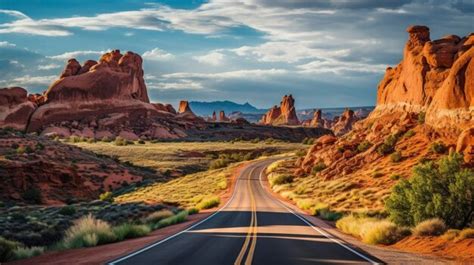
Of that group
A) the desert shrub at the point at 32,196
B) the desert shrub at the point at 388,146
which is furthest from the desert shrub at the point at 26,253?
the desert shrub at the point at 388,146

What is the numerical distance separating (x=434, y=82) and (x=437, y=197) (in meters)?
36.5

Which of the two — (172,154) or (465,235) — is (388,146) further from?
(172,154)

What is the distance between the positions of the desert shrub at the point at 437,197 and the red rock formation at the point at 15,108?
371 ft

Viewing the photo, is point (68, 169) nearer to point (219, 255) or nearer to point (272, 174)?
point (272, 174)

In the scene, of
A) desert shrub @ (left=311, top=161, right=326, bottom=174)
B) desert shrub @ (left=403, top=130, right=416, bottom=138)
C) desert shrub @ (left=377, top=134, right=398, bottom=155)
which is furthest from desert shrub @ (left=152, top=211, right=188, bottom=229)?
desert shrub @ (left=311, top=161, right=326, bottom=174)

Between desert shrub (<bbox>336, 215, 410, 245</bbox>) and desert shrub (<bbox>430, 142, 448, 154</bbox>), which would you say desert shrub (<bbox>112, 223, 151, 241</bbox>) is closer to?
desert shrub (<bbox>336, 215, 410, 245</bbox>)

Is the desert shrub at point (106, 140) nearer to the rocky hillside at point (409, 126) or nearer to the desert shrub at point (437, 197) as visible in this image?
the rocky hillside at point (409, 126)

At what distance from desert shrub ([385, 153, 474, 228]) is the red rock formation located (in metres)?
113

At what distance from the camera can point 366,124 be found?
7038cm

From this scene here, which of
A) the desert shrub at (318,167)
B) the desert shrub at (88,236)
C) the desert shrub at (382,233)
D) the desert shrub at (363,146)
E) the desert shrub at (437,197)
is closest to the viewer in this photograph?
the desert shrub at (382,233)

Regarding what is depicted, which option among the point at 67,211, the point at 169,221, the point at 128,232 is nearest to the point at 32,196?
the point at 67,211

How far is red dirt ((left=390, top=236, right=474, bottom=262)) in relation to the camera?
15400 millimetres

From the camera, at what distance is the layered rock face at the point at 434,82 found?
44.7 metres

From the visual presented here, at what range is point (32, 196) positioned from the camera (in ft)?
178
